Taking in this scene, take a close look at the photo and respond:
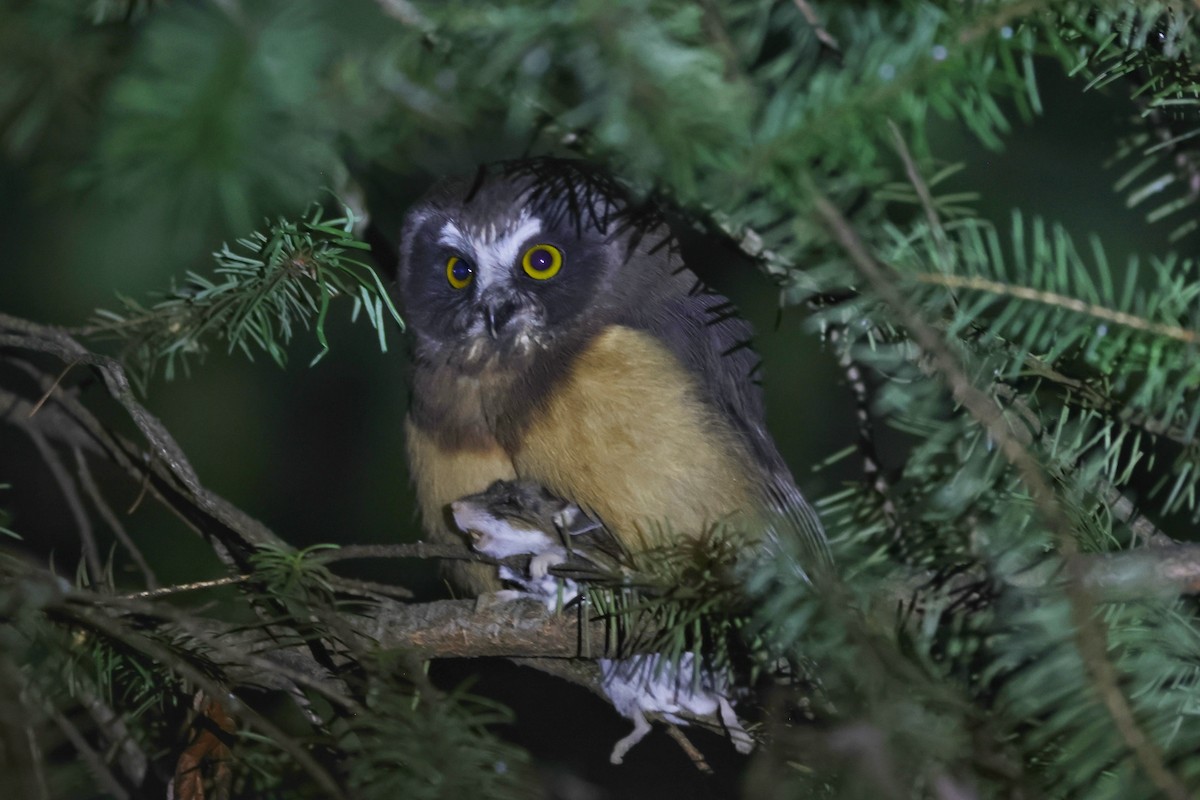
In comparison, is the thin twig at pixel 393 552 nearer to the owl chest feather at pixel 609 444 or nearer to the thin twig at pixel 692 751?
the owl chest feather at pixel 609 444

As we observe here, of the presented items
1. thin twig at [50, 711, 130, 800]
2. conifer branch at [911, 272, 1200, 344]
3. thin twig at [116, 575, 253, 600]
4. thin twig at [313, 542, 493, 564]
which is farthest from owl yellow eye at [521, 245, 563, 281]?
thin twig at [50, 711, 130, 800]

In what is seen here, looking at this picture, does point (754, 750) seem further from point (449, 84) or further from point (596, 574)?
point (449, 84)

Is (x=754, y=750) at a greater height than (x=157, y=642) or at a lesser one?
lesser

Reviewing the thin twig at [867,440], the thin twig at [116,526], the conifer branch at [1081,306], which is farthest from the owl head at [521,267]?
the conifer branch at [1081,306]

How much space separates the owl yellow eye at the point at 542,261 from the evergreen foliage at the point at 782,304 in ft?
1.59

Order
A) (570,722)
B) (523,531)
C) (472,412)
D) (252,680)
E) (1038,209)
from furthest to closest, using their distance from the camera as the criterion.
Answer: (1038,209)
(570,722)
(472,412)
(523,531)
(252,680)

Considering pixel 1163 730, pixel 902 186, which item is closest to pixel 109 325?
pixel 902 186

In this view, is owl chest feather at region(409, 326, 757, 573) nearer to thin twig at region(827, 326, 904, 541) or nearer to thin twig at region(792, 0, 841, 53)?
thin twig at region(827, 326, 904, 541)

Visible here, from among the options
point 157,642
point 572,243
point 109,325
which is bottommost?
point 157,642

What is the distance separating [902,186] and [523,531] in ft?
1.96

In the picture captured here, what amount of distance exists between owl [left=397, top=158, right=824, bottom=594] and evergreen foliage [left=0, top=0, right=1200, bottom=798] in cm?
35

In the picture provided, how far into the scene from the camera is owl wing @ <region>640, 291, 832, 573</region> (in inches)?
60.1

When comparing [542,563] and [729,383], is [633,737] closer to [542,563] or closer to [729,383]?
[542,563]

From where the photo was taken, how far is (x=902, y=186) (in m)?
0.97
